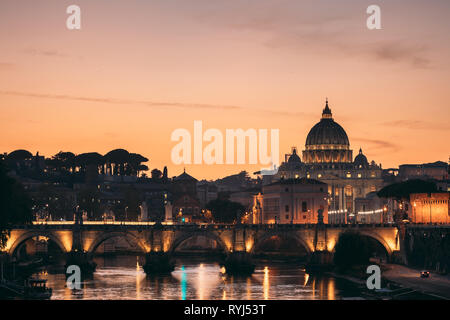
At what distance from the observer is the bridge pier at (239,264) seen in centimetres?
12000

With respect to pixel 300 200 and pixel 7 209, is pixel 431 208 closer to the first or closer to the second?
pixel 300 200

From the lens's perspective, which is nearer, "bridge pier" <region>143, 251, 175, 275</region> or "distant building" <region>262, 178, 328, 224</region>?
"bridge pier" <region>143, 251, 175, 275</region>

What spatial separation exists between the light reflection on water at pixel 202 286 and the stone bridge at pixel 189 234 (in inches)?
117

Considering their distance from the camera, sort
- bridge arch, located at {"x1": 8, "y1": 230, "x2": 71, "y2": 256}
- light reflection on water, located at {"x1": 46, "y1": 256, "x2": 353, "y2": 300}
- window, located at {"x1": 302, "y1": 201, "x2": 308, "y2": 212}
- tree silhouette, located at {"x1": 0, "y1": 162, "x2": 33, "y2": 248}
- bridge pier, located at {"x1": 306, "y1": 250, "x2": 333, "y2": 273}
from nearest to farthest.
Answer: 1. light reflection on water, located at {"x1": 46, "y1": 256, "x2": 353, "y2": 300}
2. tree silhouette, located at {"x1": 0, "y1": 162, "x2": 33, "y2": 248}
3. bridge arch, located at {"x1": 8, "y1": 230, "x2": 71, "y2": 256}
4. bridge pier, located at {"x1": 306, "y1": 250, "x2": 333, "y2": 273}
5. window, located at {"x1": 302, "y1": 201, "x2": 308, "y2": 212}

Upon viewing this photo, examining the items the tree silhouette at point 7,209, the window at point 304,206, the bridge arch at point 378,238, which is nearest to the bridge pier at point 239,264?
the bridge arch at point 378,238

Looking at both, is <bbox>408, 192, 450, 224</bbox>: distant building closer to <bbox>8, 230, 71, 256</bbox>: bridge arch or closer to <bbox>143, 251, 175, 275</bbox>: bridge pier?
<bbox>143, 251, 175, 275</bbox>: bridge pier

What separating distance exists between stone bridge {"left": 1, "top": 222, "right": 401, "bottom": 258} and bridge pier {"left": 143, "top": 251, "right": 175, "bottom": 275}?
0.92m

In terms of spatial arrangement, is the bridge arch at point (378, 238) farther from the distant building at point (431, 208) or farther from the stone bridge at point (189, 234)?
the distant building at point (431, 208)

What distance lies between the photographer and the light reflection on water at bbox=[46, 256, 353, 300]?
9500 centimetres

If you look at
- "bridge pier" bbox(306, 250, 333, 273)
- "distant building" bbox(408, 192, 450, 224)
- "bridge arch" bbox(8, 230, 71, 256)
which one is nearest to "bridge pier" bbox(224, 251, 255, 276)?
"bridge pier" bbox(306, 250, 333, 273)
